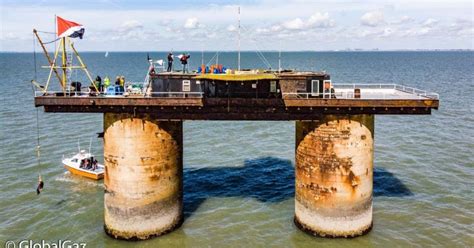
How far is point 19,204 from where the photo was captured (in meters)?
37.5

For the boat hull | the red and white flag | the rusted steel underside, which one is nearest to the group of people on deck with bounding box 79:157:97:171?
the boat hull

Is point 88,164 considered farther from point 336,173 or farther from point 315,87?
point 336,173

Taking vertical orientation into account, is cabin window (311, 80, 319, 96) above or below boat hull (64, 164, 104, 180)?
above

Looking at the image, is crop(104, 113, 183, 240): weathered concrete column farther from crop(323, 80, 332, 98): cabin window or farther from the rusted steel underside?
crop(323, 80, 332, 98): cabin window

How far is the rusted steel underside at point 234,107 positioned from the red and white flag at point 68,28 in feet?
15.4

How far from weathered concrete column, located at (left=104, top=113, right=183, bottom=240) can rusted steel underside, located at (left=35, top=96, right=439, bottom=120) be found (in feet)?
2.68

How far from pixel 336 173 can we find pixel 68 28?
21101 mm

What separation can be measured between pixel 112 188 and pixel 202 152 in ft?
76.5

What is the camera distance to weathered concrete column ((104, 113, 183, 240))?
2864 cm

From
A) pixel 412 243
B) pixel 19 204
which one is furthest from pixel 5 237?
pixel 412 243

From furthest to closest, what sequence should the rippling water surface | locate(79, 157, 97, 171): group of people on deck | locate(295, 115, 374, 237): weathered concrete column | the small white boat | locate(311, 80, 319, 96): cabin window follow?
locate(79, 157, 97, 171): group of people on deck, the small white boat, the rippling water surface, locate(311, 80, 319, 96): cabin window, locate(295, 115, 374, 237): weathered concrete column

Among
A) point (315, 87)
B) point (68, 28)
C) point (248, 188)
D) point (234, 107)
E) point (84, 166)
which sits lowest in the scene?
point (248, 188)

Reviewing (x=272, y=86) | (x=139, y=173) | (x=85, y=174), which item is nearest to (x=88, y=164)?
(x=85, y=174)

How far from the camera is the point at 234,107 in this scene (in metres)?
29.3
